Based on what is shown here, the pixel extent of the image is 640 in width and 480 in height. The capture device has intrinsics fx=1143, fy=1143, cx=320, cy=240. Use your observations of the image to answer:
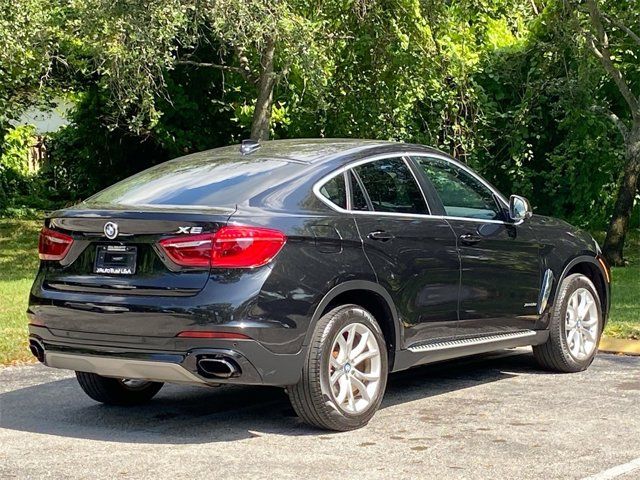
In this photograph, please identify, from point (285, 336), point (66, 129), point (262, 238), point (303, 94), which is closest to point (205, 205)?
point (262, 238)

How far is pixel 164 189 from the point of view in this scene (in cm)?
675

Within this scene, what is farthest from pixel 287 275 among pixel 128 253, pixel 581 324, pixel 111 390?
pixel 581 324

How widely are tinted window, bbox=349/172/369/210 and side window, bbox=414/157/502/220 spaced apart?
2.34 ft

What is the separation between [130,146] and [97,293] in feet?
54.8

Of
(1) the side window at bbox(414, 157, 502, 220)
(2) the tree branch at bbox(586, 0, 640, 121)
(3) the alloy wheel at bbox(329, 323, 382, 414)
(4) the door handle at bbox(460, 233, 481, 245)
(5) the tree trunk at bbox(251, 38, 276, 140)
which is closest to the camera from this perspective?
(3) the alloy wheel at bbox(329, 323, 382, 414)

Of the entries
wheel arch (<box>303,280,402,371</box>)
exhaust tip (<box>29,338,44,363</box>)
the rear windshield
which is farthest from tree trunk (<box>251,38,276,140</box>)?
exhaust tip (<box>29,338,44,363</box>)

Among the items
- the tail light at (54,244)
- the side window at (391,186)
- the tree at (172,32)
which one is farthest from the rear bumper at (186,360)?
the tree at (172,32)

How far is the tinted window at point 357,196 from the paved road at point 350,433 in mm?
1281

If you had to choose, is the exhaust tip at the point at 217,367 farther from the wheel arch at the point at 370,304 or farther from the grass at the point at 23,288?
the grass at the point at 23,288

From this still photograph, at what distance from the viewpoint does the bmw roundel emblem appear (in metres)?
6.27

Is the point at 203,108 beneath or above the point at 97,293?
above

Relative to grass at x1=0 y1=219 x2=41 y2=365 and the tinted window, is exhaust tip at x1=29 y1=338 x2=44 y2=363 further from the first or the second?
grass at x1=0 y1=219 x2=41 y2=365

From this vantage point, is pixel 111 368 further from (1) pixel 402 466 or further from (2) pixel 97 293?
(1) pixel 402 466

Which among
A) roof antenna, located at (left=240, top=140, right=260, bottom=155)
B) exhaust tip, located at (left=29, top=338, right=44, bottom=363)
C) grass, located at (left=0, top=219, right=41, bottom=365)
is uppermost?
roof antenna, located at (left=240, top=140, right=260, bottom=155)
